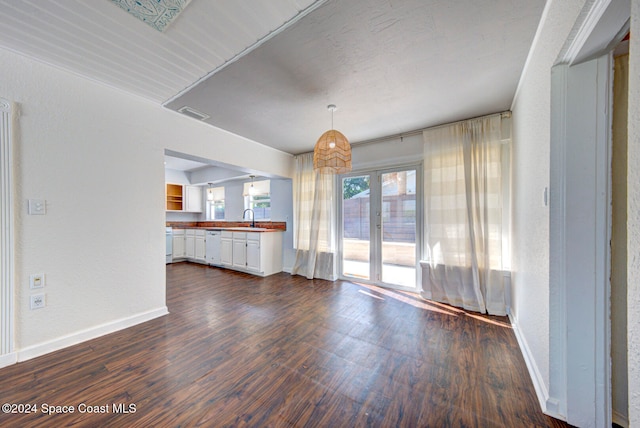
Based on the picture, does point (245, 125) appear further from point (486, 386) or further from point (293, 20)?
point (486, 386)

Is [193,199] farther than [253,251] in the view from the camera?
Yes

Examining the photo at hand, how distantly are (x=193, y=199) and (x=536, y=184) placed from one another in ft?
23.6

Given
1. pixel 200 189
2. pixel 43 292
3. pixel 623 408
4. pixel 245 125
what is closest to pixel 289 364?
pixel 623 408

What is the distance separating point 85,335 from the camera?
212 centimetres

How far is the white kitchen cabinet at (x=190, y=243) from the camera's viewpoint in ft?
19.2

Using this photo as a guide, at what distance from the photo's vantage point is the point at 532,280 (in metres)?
1.73

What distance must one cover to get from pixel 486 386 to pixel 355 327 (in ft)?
3.75

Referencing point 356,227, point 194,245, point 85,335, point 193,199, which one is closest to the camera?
point 85,335

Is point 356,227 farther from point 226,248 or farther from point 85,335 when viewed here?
point 85,335

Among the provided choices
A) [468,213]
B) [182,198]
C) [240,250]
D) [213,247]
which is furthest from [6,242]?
[182,198]

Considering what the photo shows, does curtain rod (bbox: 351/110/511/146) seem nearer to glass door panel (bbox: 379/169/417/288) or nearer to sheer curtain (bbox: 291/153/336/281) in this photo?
glass door panel (bbox: 379/169/417/288)

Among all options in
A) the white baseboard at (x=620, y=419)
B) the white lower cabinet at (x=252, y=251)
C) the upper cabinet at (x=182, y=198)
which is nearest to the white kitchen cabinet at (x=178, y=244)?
the upper cabinet at (x=182, y=198)

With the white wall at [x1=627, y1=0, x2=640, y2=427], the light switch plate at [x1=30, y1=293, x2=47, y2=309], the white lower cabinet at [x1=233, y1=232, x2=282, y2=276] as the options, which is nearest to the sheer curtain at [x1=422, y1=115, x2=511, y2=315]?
the white wall at [x1=627, y1=0, x2=640, y2=427]

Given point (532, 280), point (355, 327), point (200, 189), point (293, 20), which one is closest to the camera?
point (293, 20)
